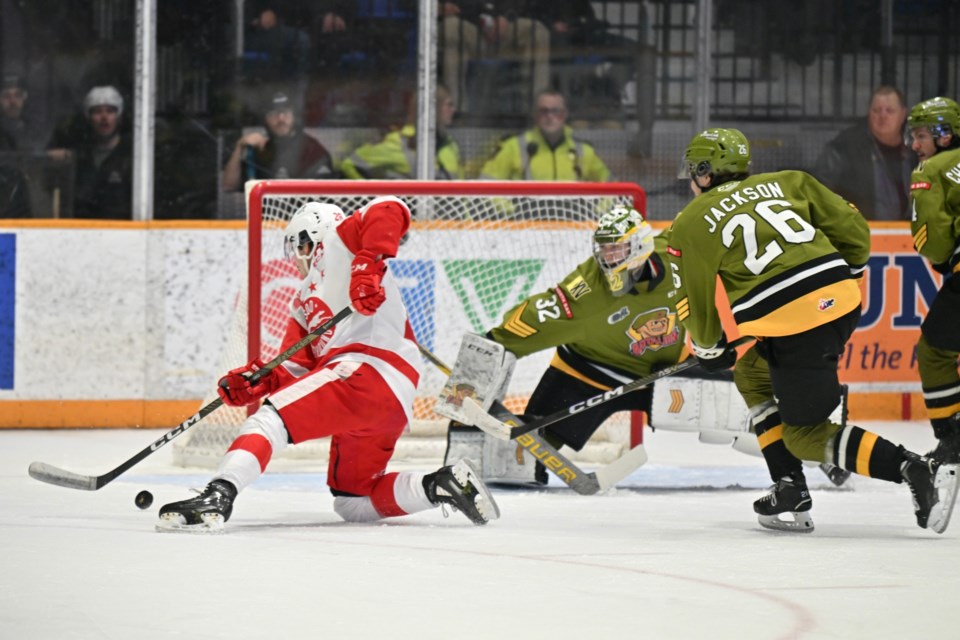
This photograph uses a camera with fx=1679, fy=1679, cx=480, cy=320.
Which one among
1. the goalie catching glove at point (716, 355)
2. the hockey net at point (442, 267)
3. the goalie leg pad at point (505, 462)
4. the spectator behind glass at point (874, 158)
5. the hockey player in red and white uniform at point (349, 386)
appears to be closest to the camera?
the hockey player in red and white uniform at point (349, 386)

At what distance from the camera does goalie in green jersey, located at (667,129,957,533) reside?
3.91m

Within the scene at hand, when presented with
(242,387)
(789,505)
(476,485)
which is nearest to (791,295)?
(789,505)

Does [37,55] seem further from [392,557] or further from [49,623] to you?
[49,623]

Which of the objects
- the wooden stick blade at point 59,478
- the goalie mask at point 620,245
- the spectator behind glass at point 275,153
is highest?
the spectator behind glass at point 275,153

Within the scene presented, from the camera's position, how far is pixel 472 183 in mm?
5664

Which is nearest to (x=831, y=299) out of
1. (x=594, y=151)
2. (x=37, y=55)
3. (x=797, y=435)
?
(x=797, y=435)

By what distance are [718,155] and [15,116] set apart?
10.7 feet

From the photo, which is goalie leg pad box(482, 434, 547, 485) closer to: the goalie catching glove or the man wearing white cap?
the goalie catching glove

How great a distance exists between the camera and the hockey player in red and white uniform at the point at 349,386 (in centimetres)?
391

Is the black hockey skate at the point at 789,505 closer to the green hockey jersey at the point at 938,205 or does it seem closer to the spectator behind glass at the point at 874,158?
the green hockey jersey at the point at 938,205

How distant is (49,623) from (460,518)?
1618 millimetres

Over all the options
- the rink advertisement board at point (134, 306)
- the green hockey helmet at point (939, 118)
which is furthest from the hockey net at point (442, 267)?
the green hockey helmet at point (939, 118)

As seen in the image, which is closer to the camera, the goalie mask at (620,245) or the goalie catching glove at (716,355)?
the goalie catching glove at (716,355)

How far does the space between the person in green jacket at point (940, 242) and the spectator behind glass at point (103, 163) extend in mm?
3003
